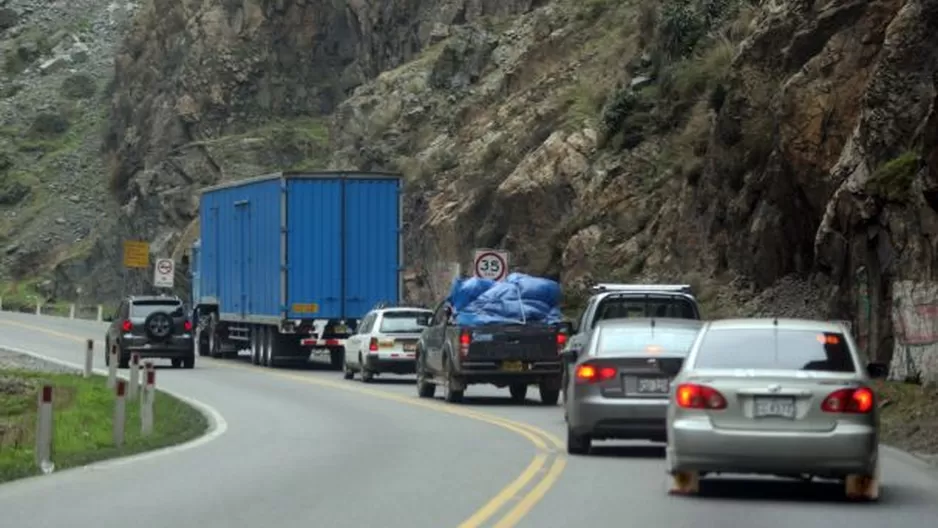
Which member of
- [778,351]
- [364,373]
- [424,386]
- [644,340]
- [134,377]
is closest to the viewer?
[778,351]

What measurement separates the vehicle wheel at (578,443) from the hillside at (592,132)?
8.24 m

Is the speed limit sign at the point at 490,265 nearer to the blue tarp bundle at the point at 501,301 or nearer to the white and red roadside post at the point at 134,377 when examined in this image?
the blue tarp bundle at the point at 501,301

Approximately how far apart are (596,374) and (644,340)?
74cm

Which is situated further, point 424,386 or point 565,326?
point 424,386

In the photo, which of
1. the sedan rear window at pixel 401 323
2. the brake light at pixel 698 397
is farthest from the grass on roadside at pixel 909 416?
the sedan rear window at pixel 401 323

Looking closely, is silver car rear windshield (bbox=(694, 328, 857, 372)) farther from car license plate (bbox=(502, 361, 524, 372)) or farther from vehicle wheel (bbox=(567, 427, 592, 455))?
car license plate (bbox=(502, 361, 524, 372))

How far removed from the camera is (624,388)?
20.3 m

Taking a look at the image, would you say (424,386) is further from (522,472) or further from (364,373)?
(522,472)

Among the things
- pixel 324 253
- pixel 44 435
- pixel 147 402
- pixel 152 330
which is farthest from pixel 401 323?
pixel 44 435

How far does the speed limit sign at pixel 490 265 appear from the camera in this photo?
3878cm

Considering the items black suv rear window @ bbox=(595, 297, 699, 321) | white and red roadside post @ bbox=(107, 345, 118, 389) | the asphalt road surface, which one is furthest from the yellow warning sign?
black suv rear window @ bbox=(595, 297, 699, 321)

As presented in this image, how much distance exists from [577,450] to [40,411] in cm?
591

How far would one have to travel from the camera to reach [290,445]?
899 inches

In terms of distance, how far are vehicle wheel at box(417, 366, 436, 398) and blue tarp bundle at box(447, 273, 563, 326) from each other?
7.40 ft
